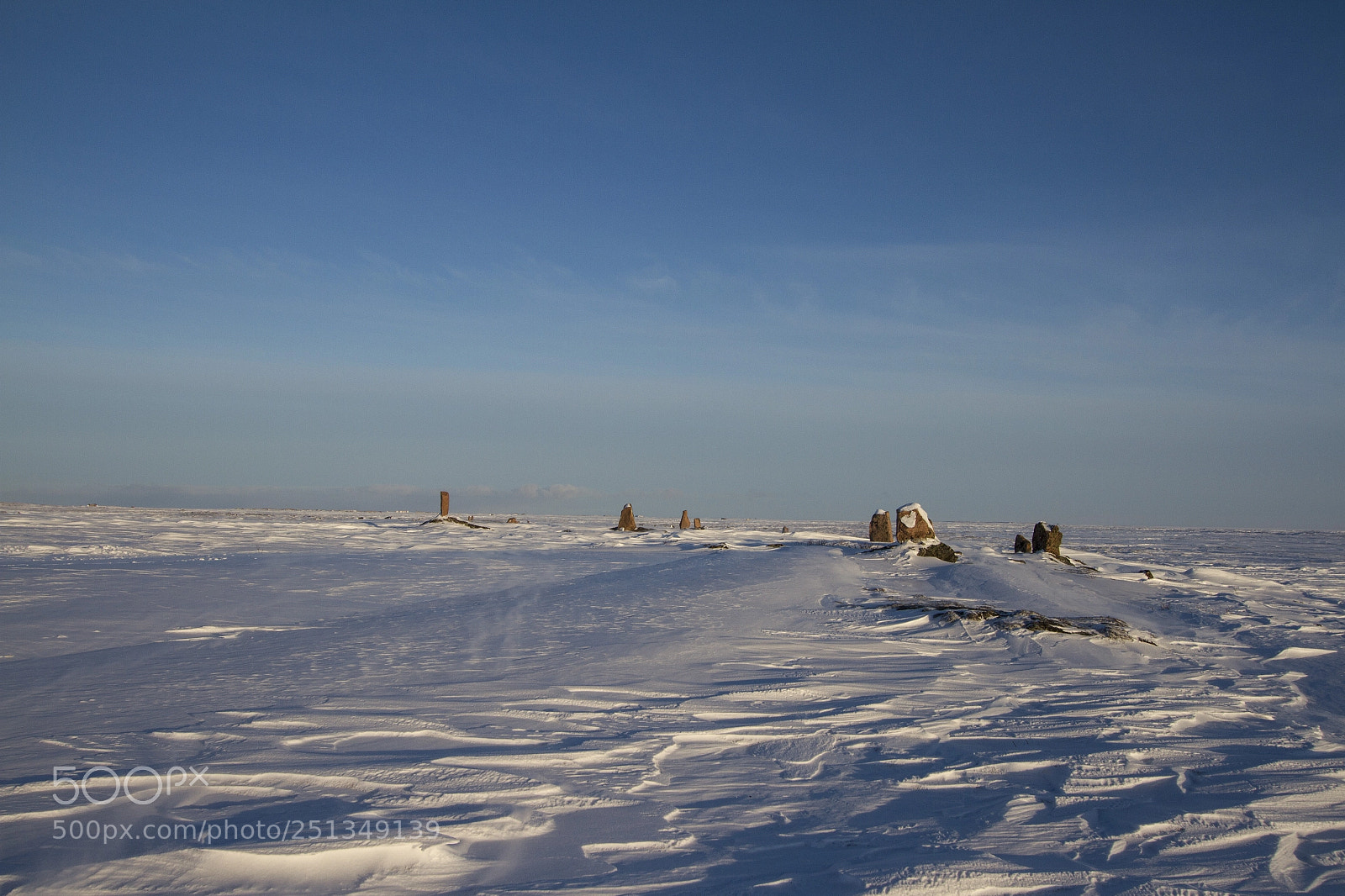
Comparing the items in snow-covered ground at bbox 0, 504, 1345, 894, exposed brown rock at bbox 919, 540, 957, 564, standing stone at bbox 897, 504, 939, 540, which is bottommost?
snow-covered ground at bbox 0, 504, 1345, 894

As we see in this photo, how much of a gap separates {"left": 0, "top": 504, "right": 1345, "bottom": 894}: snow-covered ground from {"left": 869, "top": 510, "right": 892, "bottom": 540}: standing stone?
5.62 metres

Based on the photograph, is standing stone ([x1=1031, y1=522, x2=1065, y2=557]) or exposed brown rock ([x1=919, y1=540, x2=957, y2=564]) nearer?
exposed brown rock ([x1=919, y1=540, x2=957, y2=564])

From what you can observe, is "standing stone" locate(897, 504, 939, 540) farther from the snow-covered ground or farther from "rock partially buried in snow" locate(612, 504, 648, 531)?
"rock partially buried in snow" locate(612, 504, 648, 531)

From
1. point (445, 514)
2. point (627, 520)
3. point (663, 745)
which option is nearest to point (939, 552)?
point (663, 745)

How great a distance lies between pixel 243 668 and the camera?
182 inches

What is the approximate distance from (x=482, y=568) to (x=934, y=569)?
6129 millimetres

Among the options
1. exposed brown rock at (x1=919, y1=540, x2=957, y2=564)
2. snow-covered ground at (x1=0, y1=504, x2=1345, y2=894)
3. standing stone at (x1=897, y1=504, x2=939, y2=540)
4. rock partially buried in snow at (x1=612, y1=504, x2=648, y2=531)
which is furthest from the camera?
rock partially buried in snow at (x1=612, y1=504, x2=648, y2=531)

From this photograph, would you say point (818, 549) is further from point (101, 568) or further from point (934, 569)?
point (101, 568)

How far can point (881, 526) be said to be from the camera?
13438mm

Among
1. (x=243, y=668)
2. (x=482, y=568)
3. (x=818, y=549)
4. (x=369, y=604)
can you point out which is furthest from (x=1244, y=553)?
(x=243, y=668)

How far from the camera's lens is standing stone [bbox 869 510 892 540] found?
13.3m

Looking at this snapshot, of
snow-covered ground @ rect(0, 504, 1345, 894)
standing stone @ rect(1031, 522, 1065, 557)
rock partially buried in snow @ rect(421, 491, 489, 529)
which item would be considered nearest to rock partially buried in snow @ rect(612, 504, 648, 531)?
rock partially buried in snow @ rect(421, 491, 489, 529)

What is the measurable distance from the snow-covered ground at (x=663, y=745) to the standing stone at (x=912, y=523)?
4391 millimetres

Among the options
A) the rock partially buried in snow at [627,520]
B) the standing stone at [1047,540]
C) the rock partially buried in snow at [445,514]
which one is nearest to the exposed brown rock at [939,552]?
the standing stone at [1047,540]
